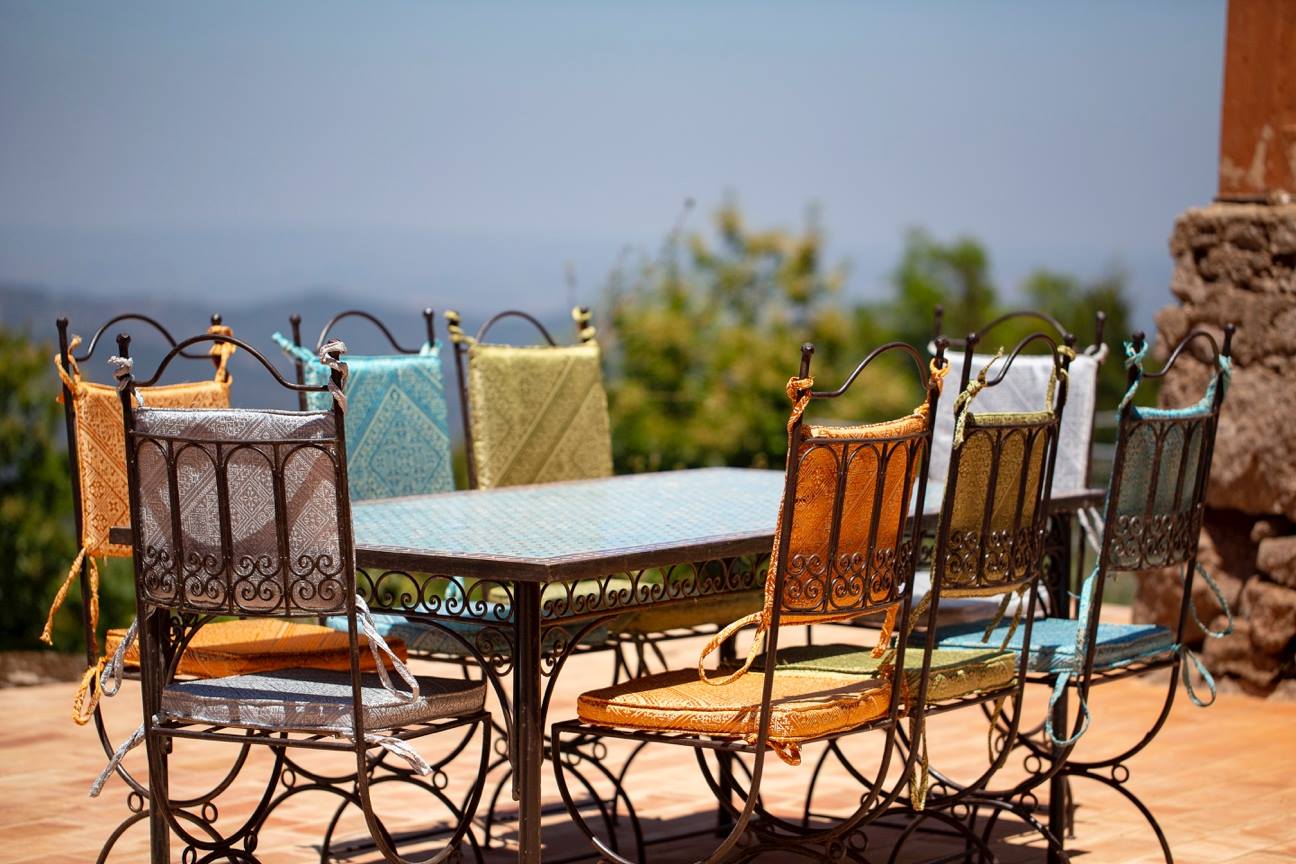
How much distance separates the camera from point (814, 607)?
2.85m

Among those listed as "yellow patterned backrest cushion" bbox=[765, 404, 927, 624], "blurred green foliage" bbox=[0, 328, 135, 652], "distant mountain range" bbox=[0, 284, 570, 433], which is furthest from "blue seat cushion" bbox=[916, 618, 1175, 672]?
"distant mountain range" bbox=[0, 284, 570, 433]

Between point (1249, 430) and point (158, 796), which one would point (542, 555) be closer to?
point (158, 796)

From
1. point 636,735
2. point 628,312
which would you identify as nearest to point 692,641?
point 636,735

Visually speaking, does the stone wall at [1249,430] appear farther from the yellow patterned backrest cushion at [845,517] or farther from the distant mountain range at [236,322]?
the distant mountain range at [236,322]

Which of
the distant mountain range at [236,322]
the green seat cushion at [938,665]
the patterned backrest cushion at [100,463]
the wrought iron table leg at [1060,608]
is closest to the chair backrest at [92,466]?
the patterned backrest cushion at [100,463]

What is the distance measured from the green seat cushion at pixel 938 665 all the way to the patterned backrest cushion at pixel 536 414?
1.17 metres

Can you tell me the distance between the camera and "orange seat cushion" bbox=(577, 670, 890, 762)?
2887 mm

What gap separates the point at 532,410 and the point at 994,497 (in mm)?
1582

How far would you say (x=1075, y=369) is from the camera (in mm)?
4324

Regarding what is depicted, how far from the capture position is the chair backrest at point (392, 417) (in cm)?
407

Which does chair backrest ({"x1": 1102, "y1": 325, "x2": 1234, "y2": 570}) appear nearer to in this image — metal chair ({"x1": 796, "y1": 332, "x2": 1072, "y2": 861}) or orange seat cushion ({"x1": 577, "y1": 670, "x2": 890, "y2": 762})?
metal chair ({"x1": 796, "y1": 332, "x2": 1072, "y2": 861})

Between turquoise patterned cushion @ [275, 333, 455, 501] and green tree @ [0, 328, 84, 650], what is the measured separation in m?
4.00

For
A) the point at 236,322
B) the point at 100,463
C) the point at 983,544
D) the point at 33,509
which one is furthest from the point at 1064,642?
the point at 236,322

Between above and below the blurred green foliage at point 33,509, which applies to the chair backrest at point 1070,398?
above
